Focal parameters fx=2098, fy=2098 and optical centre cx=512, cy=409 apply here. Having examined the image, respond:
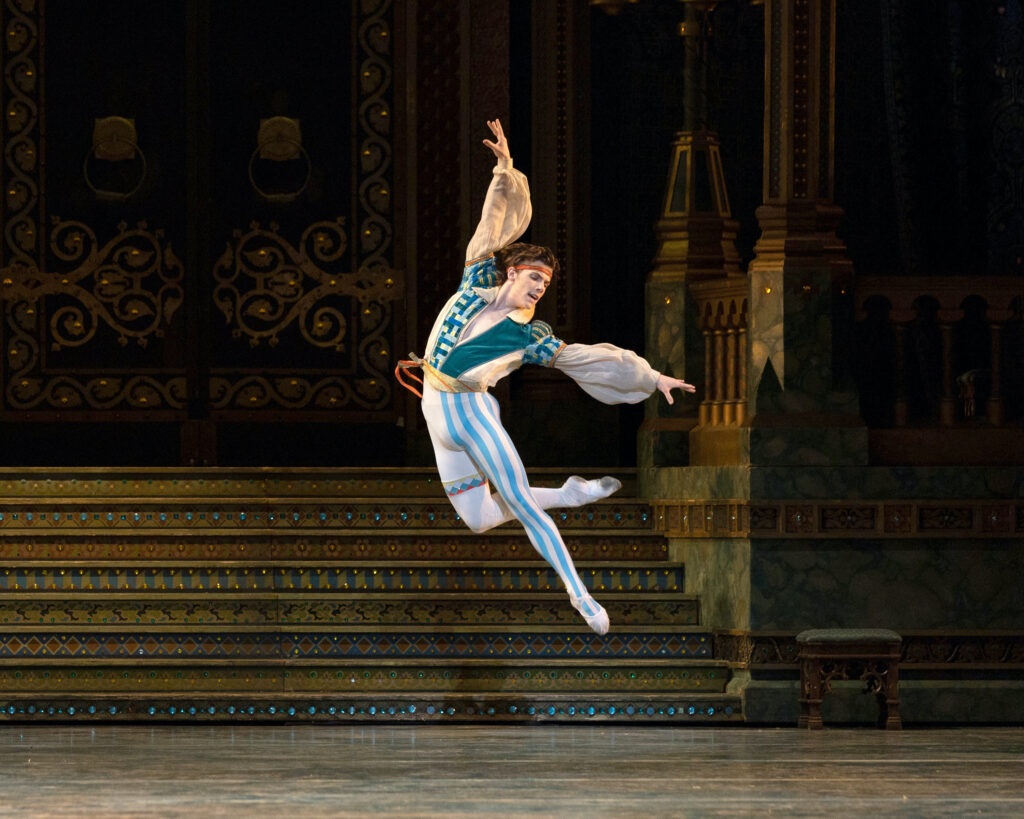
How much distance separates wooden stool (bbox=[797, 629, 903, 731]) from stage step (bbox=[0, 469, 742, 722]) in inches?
16.8

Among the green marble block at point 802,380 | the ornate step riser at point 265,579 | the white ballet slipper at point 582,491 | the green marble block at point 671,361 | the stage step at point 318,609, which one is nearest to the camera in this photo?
the white ballet slipper at point 582,491

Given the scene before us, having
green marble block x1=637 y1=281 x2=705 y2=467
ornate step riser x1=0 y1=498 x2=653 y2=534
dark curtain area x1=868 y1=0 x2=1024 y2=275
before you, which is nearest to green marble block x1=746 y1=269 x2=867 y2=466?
green marble block x1=637 y1=281 x2=705 y2=467

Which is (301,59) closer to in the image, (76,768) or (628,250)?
(628,250)

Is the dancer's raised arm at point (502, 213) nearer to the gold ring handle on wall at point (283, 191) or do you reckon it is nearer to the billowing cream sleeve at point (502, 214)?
the billowing cream sleeve at point (502, 214)

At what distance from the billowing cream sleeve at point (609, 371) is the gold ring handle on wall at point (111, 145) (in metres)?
3.69

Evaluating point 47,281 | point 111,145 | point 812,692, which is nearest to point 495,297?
point 812,692

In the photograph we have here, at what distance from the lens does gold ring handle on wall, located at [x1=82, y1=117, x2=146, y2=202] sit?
34.0 ft

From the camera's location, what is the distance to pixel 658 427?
917 centimetres

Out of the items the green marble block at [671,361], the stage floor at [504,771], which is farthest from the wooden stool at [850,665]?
the green marble block at [671,361]

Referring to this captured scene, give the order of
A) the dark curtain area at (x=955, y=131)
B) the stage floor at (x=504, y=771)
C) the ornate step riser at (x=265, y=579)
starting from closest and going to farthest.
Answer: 1. the stage floor at (x=504, y=771)
2. the ornate step riser at (x=265, y=579)
3. the dark curtain area at (x=955, y=131)

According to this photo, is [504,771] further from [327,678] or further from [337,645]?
[337,645]

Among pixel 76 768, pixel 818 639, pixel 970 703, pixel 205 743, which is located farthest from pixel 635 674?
pixel 76 768

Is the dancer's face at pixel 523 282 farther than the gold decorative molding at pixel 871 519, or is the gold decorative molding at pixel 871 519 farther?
the gold decorative molding at pixel 871 519

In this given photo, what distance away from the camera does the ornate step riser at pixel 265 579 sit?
860cm
